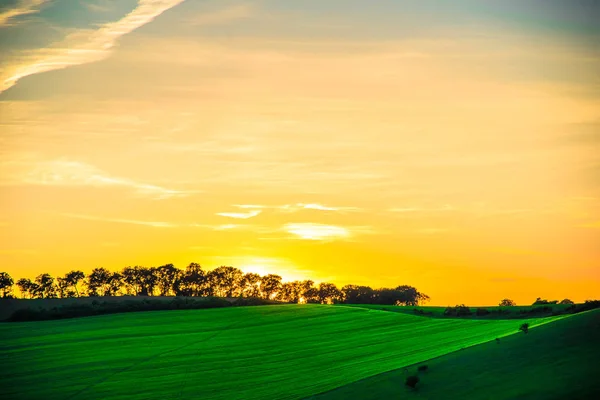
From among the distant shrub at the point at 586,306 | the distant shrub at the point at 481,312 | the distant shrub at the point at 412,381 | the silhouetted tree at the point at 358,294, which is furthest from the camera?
the silhouetted tree at the point at 358,294

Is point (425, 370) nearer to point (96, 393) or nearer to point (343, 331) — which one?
point (96, 393)

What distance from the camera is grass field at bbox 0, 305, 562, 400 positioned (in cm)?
4553

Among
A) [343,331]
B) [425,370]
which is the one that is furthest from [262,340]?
[425,370]

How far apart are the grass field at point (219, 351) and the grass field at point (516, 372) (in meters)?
5.08

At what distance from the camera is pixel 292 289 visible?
153250 millimetres

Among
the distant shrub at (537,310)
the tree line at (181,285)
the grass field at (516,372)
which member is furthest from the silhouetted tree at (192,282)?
the grass field at (516,372)

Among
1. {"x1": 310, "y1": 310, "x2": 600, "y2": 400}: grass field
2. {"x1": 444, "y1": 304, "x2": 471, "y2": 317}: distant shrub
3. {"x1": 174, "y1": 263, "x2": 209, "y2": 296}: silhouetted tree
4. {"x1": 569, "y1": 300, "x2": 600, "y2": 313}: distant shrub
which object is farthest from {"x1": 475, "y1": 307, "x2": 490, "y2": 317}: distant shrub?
{"x1": 174, "y1": 263, "x2": 209, "y2": 296}: silhouetted tree

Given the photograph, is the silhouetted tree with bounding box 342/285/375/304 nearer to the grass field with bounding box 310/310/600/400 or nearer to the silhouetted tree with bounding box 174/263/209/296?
the silhouetted tree with bounding box 174/263/209/296

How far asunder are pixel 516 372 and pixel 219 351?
99.5 ft

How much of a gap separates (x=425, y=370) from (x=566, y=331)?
8494 mm

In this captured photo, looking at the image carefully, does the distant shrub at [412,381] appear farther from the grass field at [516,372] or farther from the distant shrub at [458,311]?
the distant shrub at [458,311]

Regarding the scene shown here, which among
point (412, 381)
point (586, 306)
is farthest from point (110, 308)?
point (412, 381)

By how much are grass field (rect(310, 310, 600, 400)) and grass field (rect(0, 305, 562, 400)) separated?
200 inches

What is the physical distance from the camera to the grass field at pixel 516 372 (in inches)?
1217
